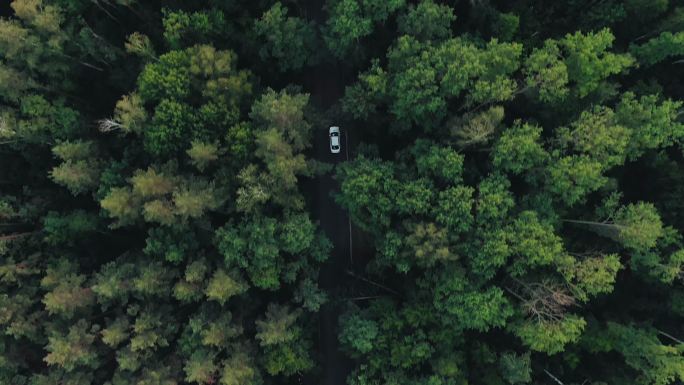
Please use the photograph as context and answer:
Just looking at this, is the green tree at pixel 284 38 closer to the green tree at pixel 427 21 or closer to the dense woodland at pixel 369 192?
the dense woodland at pixel 369 192

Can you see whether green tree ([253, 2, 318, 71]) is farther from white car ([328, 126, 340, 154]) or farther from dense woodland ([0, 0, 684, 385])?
white car ([328, 126, 340, 154])

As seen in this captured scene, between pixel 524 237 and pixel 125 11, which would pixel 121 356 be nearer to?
pixel 125 11

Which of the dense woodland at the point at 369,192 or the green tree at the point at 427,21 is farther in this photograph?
the green tree at the point at 427,21

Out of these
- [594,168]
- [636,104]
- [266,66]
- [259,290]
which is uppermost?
[266,66]

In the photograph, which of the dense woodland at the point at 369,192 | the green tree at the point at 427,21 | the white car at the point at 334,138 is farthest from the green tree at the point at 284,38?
the green tree at the point at 427,21

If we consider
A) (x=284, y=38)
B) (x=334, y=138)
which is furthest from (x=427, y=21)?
(x=334, y=138)

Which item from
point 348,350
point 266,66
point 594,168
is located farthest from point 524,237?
point 266,66
